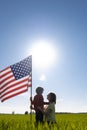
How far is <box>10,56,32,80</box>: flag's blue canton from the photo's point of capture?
17.4 m

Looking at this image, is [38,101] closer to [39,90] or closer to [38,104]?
[38,104]

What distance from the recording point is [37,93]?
13.6 m

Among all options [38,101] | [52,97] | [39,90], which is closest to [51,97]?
[52,97]

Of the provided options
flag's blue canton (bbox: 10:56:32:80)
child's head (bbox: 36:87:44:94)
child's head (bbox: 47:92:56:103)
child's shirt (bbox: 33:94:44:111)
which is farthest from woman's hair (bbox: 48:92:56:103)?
flag's blue canton (bbox: 10:56:32:80)

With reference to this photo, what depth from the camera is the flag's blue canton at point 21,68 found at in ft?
57.2

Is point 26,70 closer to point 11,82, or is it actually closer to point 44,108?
point 11,82

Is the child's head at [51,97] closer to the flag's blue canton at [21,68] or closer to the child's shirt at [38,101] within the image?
the child's shirt at [38,101]

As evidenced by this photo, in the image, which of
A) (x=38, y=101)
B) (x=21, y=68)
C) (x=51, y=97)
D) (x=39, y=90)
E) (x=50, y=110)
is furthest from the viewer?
(x=21, y=68)

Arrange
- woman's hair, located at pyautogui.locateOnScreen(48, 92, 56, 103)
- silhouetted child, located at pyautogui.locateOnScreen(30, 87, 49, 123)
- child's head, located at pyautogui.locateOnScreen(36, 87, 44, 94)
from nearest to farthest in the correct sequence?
woman's hair, located at pyautogui.locateOnScreen(48, 92, 56, 103) → child's head, located at pyautogui.locateOnScreen(36, 87, 44, 94) → silhouetted child, located at pyautogui.locateOnScreen(30, 87, 49, 123)

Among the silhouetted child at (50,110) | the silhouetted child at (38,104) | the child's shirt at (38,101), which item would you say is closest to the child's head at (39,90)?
the silhouetted child at (38,104)

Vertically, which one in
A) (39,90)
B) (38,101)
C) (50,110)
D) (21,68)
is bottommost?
(50,110)

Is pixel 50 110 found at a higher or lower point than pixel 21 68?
lower

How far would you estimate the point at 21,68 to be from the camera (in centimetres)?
1748

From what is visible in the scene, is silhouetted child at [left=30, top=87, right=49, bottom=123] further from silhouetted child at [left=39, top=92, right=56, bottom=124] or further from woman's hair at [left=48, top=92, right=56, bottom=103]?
woman's hair at [left=48, top=92, right=56, bottom=103]
